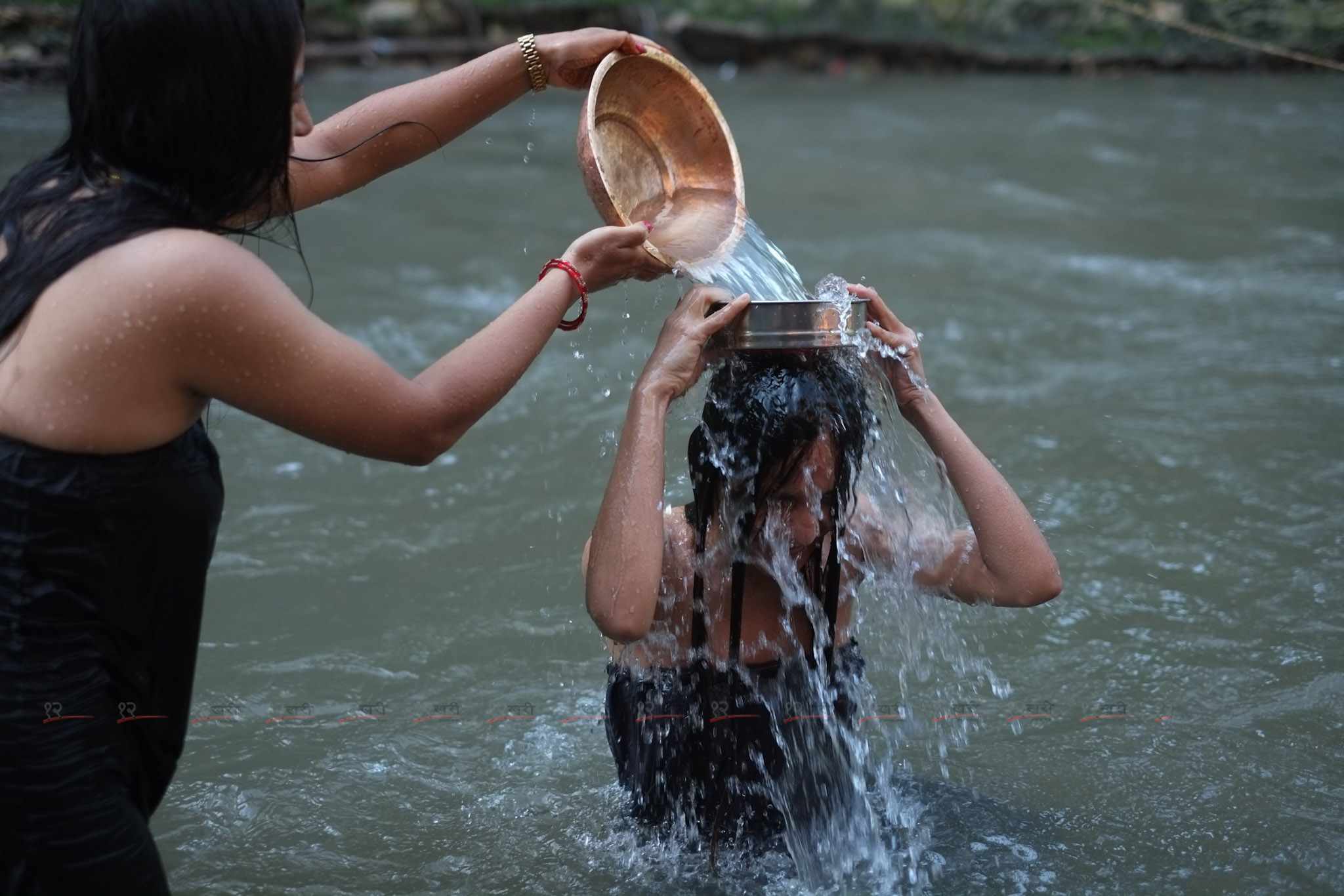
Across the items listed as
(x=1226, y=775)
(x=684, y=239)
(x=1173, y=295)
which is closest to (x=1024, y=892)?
(x=1226, y=775)

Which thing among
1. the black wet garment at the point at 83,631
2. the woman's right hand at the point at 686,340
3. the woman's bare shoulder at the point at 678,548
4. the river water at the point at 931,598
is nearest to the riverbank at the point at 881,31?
the river water at the point at 931,598

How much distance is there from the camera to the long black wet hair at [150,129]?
1.61 m

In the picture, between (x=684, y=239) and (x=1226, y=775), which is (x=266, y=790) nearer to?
(x=684, y=239)

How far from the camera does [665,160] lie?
111 inches

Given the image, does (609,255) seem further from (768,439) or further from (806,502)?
(806,502)

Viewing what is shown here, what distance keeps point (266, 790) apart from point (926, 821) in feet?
5.19

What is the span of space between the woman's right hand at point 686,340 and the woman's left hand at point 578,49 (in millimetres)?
575

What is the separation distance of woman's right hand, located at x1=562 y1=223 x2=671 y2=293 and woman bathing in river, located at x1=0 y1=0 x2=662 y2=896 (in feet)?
0.92

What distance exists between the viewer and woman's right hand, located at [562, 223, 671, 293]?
204cm

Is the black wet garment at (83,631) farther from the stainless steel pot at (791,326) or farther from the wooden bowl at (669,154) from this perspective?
the wooden bowl at (669,154)

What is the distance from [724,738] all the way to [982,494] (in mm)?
673

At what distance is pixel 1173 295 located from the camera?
6.62 m

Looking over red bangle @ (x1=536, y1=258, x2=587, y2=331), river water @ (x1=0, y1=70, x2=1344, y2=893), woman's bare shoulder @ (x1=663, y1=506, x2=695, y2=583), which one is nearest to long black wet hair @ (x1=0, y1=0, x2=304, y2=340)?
red bangle @ (x1=536, y1=258, x2=587, y2=331)

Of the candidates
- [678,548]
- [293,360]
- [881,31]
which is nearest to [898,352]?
[678,548]
